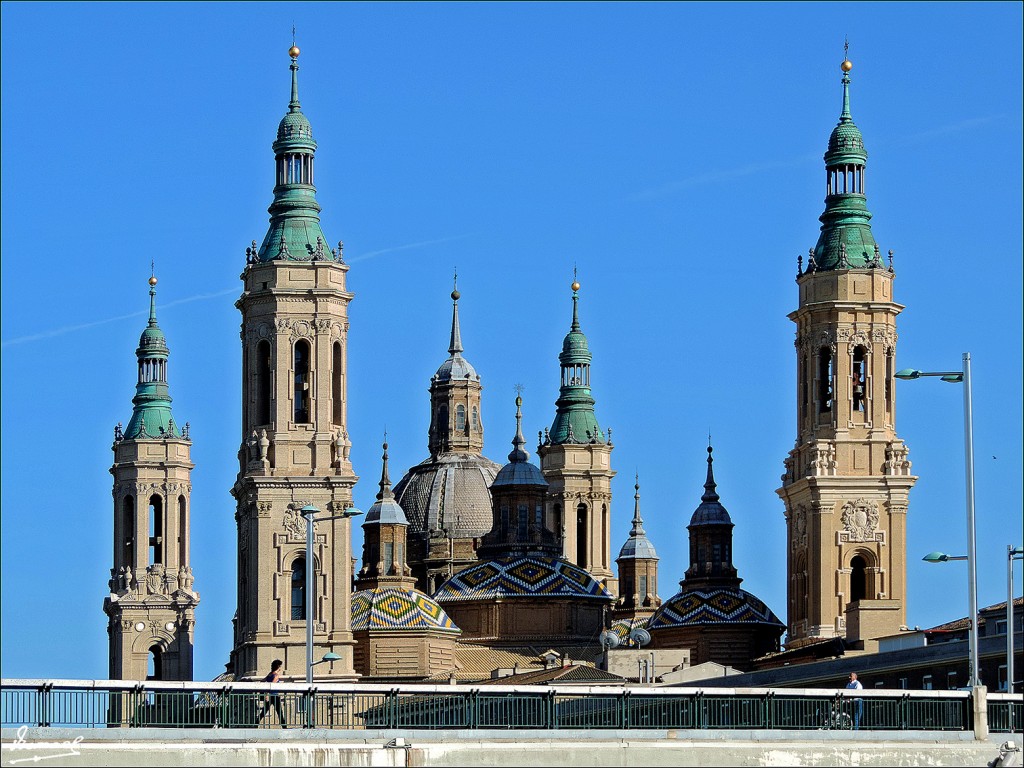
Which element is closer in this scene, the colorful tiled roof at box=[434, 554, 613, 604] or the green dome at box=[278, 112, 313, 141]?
the green dome at box=[278, 112, 313, 141]

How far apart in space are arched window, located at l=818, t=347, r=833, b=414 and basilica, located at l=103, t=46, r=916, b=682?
7.1 inches

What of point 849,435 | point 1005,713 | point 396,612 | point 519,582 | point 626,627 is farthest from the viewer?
point 626,627

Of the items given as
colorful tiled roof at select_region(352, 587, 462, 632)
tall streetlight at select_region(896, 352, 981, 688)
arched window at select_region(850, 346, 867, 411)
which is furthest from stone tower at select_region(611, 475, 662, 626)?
tall streetlight at select_region(896, 352, 981, 688)

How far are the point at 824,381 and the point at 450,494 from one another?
4097 centimetres

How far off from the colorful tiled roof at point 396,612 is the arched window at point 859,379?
22.7 meters

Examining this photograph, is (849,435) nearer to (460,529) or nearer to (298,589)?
(298,589)

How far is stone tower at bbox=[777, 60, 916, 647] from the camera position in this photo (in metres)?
118

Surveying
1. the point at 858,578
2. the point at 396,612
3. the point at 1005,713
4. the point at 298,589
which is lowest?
the point at 1005,713

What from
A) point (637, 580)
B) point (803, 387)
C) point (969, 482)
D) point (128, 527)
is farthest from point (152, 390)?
point (969, 482)

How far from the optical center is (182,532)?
16038 centimetres

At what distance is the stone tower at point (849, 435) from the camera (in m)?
118

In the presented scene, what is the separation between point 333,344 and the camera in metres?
121

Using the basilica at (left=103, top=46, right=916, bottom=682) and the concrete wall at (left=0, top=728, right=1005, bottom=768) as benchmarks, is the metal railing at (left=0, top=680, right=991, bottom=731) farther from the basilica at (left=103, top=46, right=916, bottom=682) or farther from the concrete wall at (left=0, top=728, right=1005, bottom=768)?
the basilica at (left=103, top=46, right=916, bottom=682)

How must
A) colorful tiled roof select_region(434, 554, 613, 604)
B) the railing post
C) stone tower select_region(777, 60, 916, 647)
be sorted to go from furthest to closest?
colorful tiled roof select_region(434, 554, 613, 604) < stone tower select_region(777, 60, 916, 647) < the railing post
